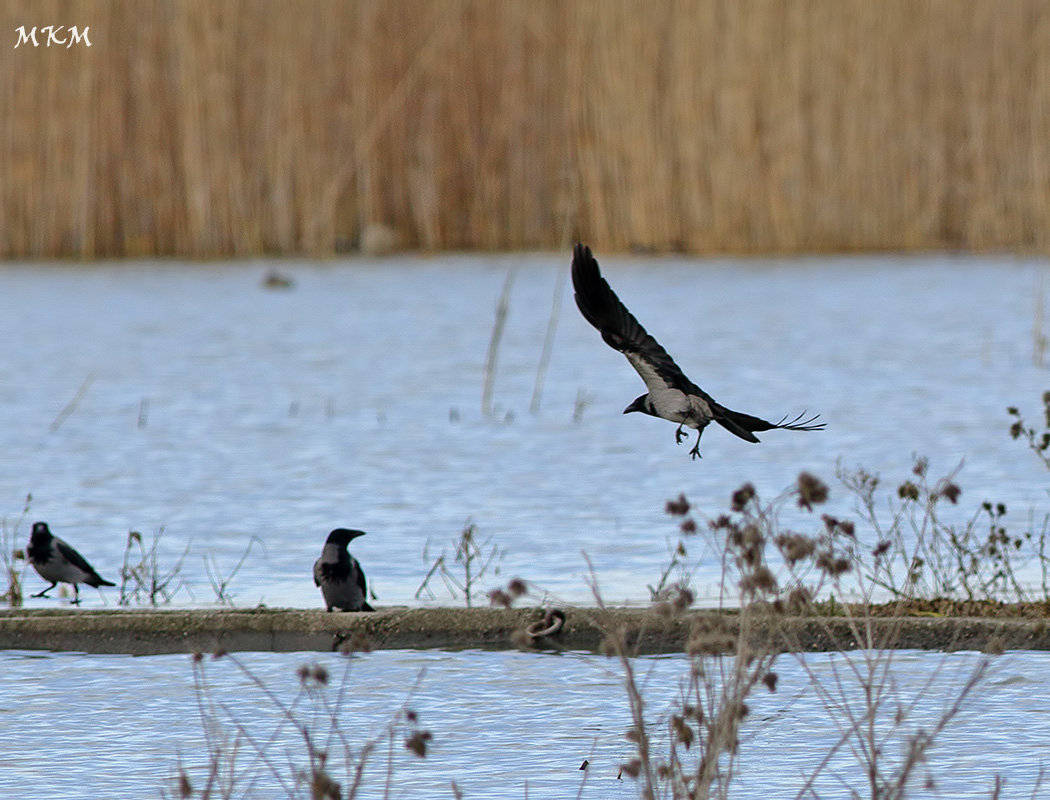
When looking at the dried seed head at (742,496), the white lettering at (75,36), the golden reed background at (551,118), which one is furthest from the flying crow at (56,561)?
the white lettering at (75,36)

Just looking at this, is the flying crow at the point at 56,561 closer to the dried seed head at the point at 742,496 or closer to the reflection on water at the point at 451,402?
the reflection on water at the point at 451,402

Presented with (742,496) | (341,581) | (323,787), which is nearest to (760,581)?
(742,496)

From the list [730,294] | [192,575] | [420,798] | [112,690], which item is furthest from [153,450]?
[730,294]

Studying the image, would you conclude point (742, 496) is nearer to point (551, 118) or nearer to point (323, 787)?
point (323, 787)

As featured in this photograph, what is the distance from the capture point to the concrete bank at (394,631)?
4.56m

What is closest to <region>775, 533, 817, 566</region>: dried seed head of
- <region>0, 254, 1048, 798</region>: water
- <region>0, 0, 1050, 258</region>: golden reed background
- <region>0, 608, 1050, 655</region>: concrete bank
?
<region>0, 254, 1048, 798</region>: water

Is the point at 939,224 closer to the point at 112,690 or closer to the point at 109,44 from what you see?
the point at 109,44

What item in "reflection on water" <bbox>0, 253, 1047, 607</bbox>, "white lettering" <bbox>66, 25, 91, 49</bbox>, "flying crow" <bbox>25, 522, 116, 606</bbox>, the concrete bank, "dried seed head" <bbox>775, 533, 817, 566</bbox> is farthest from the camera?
"white lettering" <bbox>66, 25, 91, 49</bbox>

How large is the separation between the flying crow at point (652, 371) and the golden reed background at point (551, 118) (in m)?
11.8

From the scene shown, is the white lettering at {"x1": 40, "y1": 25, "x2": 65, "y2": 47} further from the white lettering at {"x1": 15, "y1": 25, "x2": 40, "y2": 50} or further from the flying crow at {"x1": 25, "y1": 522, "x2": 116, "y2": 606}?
the flying crow at {"x1": 25, "y1": 522, "x2": 116, "y2": 606}

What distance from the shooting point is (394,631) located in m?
4.67

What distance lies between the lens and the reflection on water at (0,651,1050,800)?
3656 millimetres

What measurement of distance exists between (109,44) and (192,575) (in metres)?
10.7

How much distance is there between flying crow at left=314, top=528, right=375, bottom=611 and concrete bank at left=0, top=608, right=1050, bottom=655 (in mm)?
117
